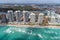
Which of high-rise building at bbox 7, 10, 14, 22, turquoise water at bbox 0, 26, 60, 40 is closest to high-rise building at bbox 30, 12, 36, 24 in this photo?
turquoise water at bbox 0, 26, 60, 40

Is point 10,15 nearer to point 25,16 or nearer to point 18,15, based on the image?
point 18,15

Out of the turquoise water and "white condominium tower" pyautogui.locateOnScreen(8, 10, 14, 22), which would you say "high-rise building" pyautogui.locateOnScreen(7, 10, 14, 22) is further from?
the turquoise water

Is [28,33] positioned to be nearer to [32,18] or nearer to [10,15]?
[32,18]

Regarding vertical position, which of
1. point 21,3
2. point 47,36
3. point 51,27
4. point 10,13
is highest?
point 21,3

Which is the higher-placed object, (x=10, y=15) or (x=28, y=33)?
(x=10, y=15)

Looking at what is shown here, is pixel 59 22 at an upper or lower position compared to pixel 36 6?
lower

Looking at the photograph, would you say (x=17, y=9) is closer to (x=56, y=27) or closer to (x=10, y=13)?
(x=10, y=13)

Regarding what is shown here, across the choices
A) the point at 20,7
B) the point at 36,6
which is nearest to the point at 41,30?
the point at 36,6

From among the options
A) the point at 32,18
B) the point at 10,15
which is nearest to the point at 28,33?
the point at 32,18

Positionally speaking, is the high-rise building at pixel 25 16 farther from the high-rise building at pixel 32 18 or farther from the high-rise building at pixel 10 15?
the high-rise building at pixel 10 15
